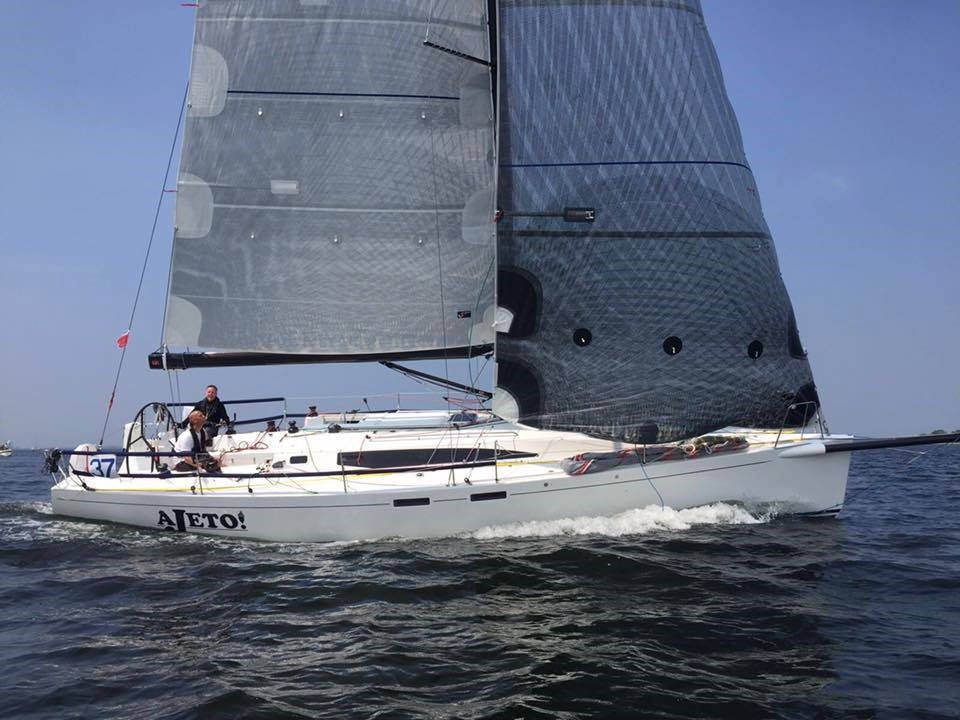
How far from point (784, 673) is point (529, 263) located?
605 cm

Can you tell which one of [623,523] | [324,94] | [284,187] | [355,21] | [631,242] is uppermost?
[355,21]

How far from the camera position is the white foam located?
927cm

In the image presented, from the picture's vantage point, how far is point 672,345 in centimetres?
969

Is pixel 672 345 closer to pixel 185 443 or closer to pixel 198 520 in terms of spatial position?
pixel 198 520

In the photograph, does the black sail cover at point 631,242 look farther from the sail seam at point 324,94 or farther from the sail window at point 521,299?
the sail seam at point 324,94

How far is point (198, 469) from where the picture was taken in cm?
1005

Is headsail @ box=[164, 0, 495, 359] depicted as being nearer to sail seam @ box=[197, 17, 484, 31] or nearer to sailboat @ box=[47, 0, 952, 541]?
sail seam @ box=[197, 17, 484, 31]

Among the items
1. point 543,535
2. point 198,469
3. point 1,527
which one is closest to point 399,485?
point 543,535

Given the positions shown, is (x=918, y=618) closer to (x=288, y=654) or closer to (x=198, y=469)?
(x=288, y=654)

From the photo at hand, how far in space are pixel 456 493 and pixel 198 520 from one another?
3510 millimetres

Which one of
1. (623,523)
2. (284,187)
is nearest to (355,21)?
(284,187)

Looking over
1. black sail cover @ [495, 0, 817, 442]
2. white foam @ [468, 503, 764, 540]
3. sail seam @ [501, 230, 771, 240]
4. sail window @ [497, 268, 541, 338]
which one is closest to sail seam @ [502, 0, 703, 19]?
black sail cover @ [495, 0, 817, 442]

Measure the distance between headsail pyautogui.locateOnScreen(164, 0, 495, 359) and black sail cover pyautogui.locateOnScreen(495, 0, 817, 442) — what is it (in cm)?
197

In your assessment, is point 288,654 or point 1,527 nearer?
point 288,654
